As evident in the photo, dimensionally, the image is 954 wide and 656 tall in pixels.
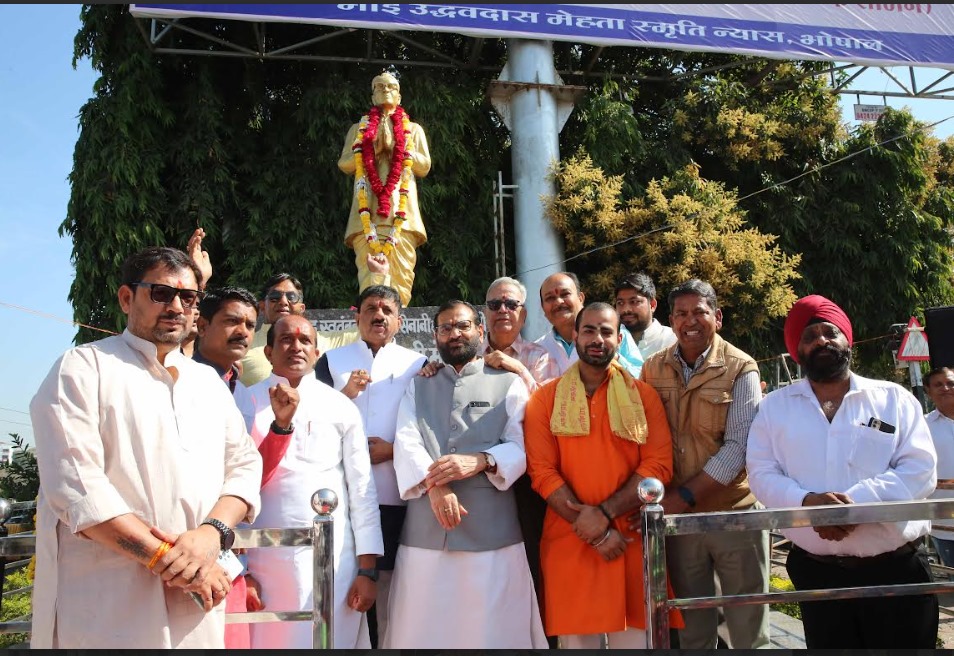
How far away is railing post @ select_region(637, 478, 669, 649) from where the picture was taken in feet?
7.34

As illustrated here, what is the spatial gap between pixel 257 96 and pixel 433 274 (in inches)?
137

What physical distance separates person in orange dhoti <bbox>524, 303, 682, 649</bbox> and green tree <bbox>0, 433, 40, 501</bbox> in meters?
7.58

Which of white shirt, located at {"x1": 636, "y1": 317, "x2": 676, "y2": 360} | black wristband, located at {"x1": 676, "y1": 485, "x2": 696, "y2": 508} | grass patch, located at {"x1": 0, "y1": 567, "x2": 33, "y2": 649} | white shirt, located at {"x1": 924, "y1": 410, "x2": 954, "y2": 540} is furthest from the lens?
grass patch, located at {"x1": 0, "y1": 567, "x2": 33, "y2": 649}

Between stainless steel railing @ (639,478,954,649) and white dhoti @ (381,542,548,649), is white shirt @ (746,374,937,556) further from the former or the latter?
white dhoti @ (381,542,548,649)

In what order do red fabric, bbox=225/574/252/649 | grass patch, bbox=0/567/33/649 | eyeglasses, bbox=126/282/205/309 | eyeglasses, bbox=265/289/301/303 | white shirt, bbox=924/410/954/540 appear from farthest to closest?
grass patch, bbox=0/567/33/649
white shirt, bbox=924/410/954/540
eyeglasses, bbox=265/289/301/303
red fabric, bbox=225/574/252/649
eyeglasses, bbox=126/282/205/309

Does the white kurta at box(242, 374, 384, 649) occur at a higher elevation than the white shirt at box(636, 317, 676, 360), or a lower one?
lower

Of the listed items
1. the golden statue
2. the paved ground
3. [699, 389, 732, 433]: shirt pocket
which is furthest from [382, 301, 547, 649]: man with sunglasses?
the golden statue

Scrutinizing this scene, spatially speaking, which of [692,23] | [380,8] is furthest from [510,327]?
[692,23]

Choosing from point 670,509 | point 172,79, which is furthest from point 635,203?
point 670,509

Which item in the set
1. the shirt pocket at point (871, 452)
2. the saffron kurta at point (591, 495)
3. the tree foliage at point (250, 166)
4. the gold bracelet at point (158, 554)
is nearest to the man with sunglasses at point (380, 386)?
the saffron kurta at point (591, 495)

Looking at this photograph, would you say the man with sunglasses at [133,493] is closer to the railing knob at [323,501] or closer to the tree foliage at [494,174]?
the railing knob at [323,501]

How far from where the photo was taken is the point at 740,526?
2234mm

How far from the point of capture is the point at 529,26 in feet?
30.2

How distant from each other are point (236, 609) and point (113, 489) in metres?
0.75
